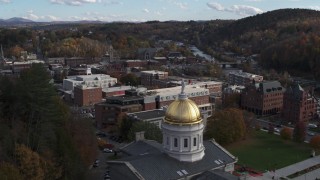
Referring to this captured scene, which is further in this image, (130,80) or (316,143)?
(130,80)

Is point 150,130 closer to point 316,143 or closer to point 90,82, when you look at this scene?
point 316,143

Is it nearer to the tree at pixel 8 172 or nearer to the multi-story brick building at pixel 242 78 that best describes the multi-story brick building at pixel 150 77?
the multi-story brick building at pixel 242 78

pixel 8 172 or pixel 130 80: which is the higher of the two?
pixel 8 172

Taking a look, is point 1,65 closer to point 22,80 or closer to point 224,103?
point 224,103

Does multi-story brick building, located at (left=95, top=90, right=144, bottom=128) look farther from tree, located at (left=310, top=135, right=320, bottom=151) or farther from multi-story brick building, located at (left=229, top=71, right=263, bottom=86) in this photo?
multi-story brick building, located at (left=229, top=71, right=263, bottom=86)

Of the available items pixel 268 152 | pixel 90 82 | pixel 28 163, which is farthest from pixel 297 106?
pixel 28 163
